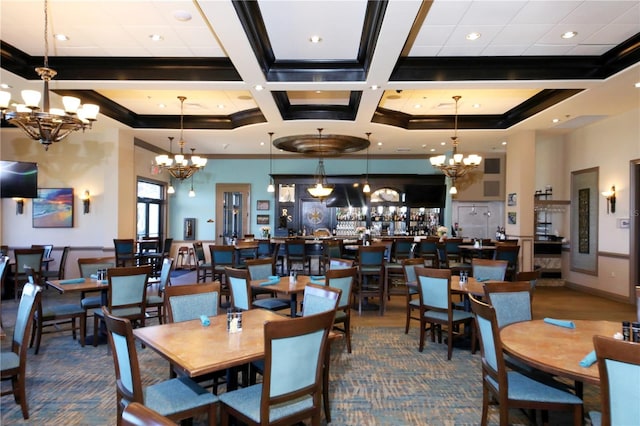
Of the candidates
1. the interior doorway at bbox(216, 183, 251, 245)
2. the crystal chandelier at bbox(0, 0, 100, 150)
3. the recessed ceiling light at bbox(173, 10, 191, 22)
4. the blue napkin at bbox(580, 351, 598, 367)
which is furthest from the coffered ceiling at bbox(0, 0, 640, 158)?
the interior doorway at bbox(216, 183, 251, 245)

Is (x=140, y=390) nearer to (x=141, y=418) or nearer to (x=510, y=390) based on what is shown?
(x=141, y=418)

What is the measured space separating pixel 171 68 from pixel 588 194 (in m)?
8.95

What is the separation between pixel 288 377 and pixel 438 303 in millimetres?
2696

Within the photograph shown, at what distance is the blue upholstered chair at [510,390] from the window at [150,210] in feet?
30.6

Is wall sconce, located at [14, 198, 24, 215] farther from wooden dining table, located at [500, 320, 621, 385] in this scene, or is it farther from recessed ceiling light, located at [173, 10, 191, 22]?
wooden dining table, located at [500, 320, 621, 385]

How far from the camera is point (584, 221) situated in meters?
8.66

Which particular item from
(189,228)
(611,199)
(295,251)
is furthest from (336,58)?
(189,228)

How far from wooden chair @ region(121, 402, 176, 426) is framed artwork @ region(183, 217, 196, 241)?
36.1 feet

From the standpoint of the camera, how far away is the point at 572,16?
4008 mm

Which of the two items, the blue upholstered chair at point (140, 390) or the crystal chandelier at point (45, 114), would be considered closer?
the blue upholstered chair at point (140, 390)

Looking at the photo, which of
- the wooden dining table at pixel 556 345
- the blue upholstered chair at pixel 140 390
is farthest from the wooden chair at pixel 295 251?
the blue upholstered chair at pixel 140 390

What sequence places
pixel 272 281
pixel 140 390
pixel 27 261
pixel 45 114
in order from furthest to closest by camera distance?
pixel 27 261 < pixel 272 281 < pixel 45 114 < pixel 140 390

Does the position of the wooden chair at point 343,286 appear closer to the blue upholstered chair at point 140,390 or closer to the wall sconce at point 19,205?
the blue upholstered chair at point 140,390

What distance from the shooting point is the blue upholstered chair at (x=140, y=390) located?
202cm
